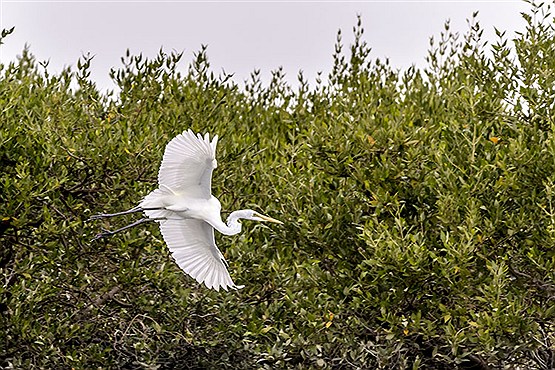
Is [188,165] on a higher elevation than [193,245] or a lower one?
higher

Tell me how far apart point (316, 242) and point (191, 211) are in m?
2.03

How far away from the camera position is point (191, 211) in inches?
332

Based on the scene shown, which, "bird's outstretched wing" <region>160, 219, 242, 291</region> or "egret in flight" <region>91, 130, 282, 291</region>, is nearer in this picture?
"egret in flight" <region>91, 130, 282, 291</region>

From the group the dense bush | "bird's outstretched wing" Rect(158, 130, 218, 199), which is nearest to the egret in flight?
"bird's outstretched wing" Rect(158, 130, 218, 199)

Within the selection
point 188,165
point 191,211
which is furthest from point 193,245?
point 188,165

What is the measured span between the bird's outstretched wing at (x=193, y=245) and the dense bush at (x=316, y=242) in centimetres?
134

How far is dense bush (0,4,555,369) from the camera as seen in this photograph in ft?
31.3

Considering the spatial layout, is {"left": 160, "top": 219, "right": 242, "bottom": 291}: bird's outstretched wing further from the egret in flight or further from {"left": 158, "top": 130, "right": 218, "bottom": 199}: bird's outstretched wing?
{"left": 158, "top": 130, "right": 218, "bottom": 199}: bird's outstretched wing

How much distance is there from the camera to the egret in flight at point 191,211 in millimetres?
8133

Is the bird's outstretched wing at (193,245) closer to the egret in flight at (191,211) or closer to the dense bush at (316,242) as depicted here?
the egret in flight at (191,211)

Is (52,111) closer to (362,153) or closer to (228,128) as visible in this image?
(228,128)

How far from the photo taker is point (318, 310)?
1034cm

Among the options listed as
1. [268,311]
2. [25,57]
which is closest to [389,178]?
[268,311]

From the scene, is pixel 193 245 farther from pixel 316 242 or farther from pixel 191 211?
pixel 316 242
